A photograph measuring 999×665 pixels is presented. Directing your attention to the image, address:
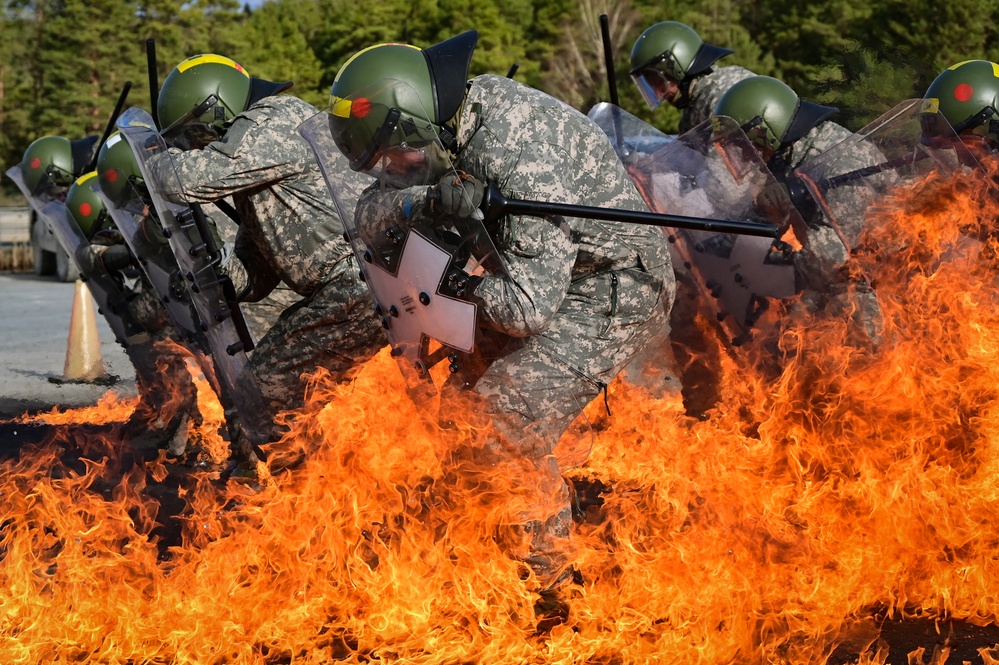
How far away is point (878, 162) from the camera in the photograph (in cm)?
467

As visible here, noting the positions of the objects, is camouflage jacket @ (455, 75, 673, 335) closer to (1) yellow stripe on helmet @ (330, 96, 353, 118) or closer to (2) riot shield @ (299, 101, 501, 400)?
(2) riot shield @ (299, 101, 501, 400)

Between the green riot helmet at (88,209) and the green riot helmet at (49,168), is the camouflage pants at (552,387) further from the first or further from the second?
the green riot helmet at (49,168)

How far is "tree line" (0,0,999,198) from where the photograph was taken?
26766 mm

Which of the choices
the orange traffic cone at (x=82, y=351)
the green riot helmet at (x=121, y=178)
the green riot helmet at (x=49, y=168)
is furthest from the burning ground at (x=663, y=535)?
the orange traffic cone at (x=82, y=351)

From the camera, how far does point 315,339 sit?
16.6 feet

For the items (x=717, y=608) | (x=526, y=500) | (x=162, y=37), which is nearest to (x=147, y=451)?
(x=526, y=500)

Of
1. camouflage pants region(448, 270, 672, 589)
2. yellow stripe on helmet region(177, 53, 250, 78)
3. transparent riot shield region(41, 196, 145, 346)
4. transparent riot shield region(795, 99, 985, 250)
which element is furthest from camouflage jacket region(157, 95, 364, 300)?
transparent riot shield region(795, 99, 985, 250)

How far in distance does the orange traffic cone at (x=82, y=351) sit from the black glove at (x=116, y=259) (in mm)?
2400

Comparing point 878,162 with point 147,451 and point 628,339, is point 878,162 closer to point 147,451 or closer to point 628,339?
point 628,339

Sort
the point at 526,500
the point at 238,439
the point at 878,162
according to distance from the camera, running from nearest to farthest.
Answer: the point at 526,500
the point at 878,162
the point at 238,439

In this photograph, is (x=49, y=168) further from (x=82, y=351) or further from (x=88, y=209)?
(x=82, y=351)

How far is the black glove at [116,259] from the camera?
656 centimetres

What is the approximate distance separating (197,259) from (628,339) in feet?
7.22

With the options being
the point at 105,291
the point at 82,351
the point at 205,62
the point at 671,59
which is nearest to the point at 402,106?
the point at 205,62
